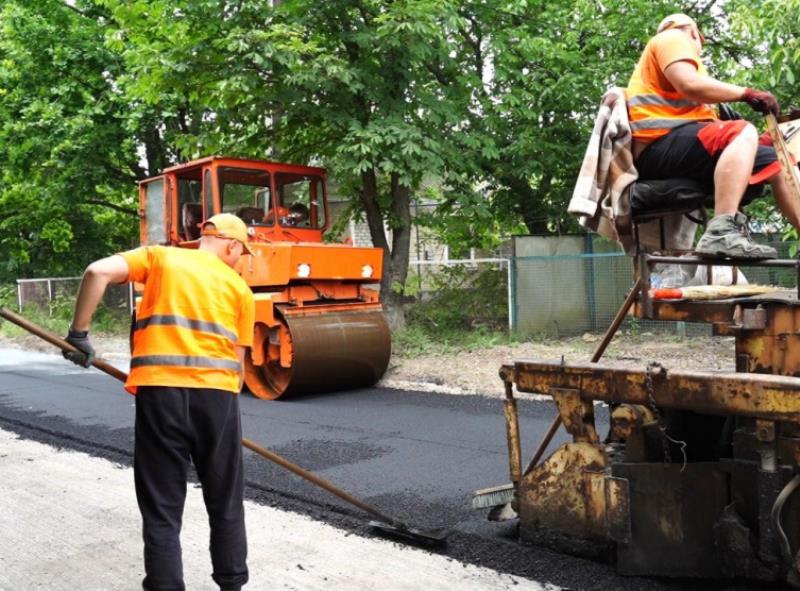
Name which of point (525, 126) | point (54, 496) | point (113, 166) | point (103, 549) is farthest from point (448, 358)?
point (113, 166)

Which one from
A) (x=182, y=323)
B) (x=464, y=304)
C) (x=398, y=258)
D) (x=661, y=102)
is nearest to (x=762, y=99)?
(x=661, y=102)

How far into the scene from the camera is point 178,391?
3184mm

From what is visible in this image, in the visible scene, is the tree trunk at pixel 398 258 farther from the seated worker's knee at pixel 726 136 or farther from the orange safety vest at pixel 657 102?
the seated worker's knee at pixel 726 136

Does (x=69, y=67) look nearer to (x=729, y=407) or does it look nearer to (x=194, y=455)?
(x=194, y=455)

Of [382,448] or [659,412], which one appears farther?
[382,448]

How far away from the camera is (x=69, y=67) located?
16031mm

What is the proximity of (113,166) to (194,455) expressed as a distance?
14468 millimetres

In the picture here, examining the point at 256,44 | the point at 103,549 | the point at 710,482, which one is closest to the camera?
the point at 710,482

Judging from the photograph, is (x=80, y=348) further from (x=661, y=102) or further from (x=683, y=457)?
(x=661, y=102)

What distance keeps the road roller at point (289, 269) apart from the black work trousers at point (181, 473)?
5.08m

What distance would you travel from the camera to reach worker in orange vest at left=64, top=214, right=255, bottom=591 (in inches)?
125

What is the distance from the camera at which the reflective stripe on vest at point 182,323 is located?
10.6 feet

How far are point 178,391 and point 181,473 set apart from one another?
1.09ft

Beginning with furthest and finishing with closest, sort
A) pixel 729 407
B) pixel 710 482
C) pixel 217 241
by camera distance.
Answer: pixel 217 241 < pixel 710 482 < pixel 729 407
